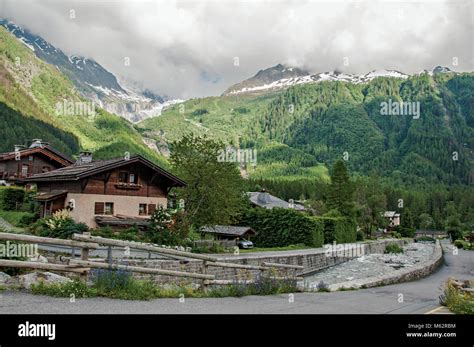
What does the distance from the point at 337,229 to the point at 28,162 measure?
40646mm

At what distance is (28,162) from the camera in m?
58.1

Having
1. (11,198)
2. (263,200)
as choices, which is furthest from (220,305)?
(263,200)

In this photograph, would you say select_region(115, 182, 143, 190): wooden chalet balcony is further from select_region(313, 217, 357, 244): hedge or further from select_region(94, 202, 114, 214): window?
select_region(313, 217, 357, 244): hedge

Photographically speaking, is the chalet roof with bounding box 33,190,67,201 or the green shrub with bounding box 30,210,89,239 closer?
the green shrub with bounding box 30,210,89,239

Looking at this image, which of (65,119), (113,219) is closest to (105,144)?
(65,119)

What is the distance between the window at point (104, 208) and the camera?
34.9 metres

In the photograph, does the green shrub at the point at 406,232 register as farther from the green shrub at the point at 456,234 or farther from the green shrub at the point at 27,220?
the green shrub at the point at 27,220

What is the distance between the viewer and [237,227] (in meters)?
50.7

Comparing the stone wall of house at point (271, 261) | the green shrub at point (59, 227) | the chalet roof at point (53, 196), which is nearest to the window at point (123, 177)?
the chalet roof at point (53, 196)

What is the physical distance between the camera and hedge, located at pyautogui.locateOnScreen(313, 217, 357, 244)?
56125 mm

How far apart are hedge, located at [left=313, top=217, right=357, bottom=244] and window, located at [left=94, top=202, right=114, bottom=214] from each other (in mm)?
25913

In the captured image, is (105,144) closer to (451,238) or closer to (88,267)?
(451,238)

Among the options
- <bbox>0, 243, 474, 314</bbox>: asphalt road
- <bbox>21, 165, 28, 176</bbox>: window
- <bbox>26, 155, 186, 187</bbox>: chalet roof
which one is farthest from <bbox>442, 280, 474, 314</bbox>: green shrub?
<bbox>21, 165, 28, 176</bbox>: window

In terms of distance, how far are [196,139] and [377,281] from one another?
23.2m
